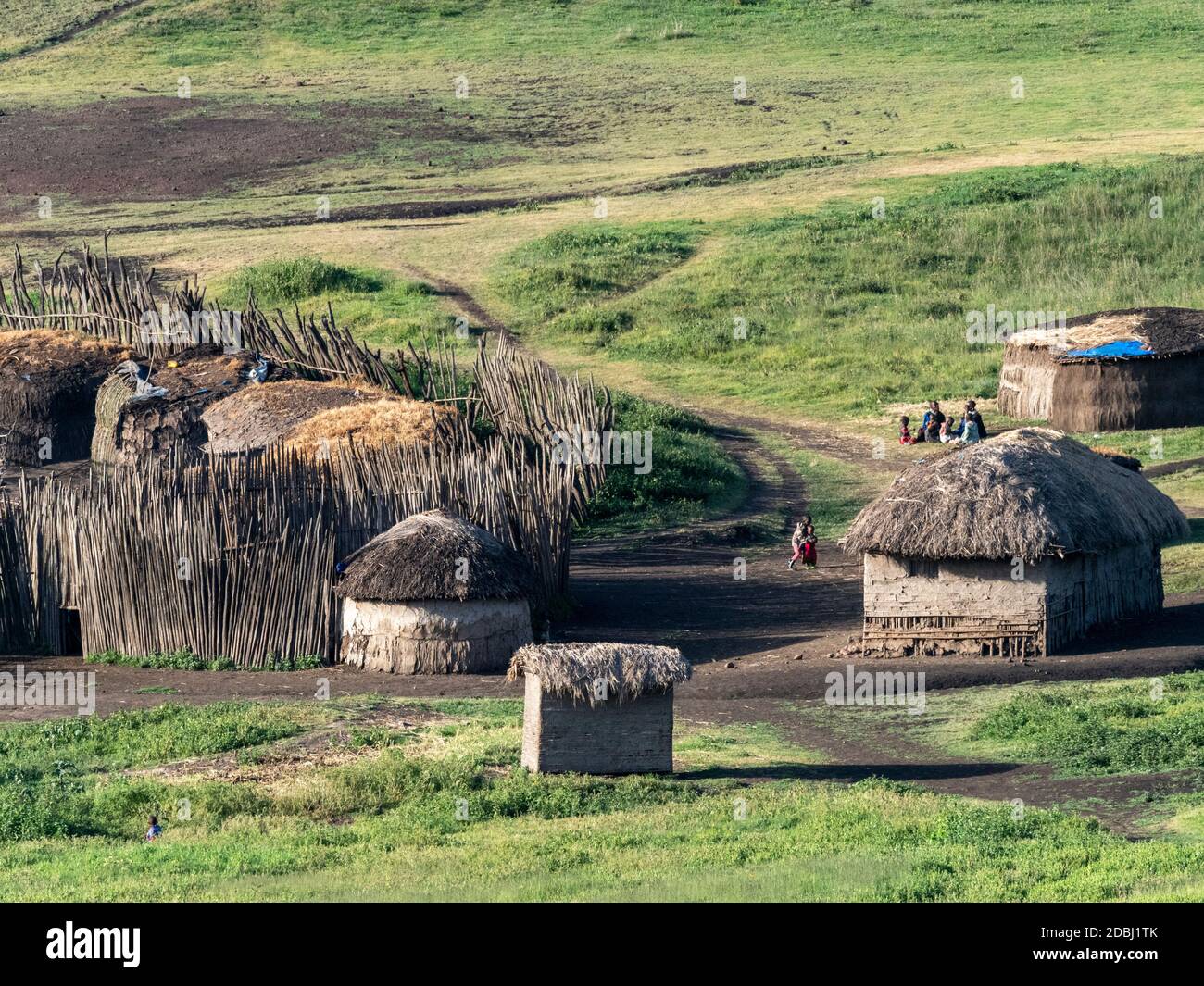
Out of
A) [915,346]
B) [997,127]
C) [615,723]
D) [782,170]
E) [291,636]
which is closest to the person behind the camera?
[615,723]

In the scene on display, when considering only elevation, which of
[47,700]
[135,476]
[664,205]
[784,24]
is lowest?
[47,700]

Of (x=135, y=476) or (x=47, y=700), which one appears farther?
(x=135, y=476)

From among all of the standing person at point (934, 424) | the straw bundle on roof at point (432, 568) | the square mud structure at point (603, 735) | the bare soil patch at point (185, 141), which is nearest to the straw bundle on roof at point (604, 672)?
the square mud structure at point (603, 735)

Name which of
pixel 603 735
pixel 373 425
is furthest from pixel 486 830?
pixel 373 425

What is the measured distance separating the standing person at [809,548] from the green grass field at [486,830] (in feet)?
26.2

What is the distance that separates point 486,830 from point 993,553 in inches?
310

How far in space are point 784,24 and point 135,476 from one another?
2098 inches

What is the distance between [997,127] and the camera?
61.4 meters

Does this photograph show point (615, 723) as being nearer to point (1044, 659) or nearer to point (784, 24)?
point (1044, 659)

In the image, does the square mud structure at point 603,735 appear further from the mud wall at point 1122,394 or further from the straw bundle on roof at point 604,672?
the mud wall at point 1122,394

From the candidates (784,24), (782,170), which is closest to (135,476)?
(782,170)

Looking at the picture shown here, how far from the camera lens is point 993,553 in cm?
2227
